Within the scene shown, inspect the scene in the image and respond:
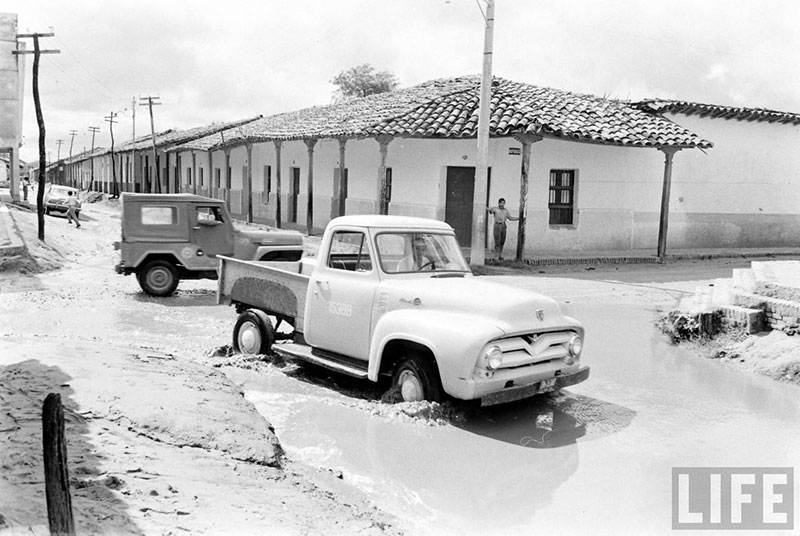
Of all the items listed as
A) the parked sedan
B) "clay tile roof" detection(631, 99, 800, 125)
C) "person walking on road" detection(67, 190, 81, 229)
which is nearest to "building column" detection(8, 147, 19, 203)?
the parked sedan

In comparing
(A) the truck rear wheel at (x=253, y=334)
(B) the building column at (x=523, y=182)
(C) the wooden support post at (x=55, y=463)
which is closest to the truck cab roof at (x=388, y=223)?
(A) the truck rear wheel at (x=253, y=334)

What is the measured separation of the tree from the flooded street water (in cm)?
4617

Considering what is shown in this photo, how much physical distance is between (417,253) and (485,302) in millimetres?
1180

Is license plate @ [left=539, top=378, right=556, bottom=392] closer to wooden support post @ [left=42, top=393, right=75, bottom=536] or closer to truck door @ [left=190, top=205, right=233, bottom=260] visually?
wooden support post @ [left=42, top=393, right=75, bottom=536]

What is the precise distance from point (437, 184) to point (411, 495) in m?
14.7

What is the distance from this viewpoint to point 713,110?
20.5 meters

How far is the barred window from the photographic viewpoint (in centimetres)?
1898

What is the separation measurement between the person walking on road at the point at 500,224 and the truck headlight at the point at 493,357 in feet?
→ 37.2

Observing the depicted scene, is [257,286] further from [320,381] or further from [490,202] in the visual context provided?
[490,202]

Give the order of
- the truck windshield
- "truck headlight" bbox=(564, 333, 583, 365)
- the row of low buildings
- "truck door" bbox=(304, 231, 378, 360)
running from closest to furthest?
"truck headlight" bbox=(564, 333, 583, 365), "truck door" bbox=(304, 231, 378, 360), the truck windshield, the row of low buildings

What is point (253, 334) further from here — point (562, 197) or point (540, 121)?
point (562, 197)

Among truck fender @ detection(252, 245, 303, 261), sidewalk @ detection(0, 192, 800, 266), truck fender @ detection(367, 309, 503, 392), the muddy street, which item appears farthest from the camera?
sidewalk @ detection(0, 192, 800, 266)

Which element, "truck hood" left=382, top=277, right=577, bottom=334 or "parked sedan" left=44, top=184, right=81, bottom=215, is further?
"parked sedan" left=44, top=184, right=81, bottom=215

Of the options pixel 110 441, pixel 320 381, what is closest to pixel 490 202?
pixel 320 381
